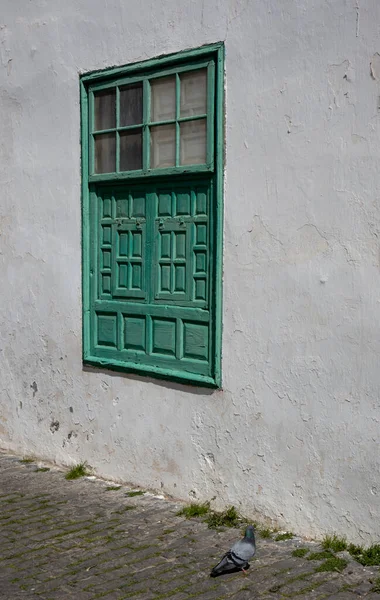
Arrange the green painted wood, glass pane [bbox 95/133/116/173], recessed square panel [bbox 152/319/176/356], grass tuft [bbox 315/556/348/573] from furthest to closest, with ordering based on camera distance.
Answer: glass pane [bbox 95/133/116/173] → recessed square panel [bbox 152/319/176/356] → the green painted wood → grass tuft [bbox 315/556/348/573]

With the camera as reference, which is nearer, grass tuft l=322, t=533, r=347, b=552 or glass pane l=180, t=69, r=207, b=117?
grass tuft l=322, t=533, r=347, b=552

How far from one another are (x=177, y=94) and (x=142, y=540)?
3110 mm

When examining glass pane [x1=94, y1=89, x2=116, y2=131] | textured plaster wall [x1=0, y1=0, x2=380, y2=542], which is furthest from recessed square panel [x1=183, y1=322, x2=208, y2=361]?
glass pane [x1=94, y1=89, x2=116, y2=131]

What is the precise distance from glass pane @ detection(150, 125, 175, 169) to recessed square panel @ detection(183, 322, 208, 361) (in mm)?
1219

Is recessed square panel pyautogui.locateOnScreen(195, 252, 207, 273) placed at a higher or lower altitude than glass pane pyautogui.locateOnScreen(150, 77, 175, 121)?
lower

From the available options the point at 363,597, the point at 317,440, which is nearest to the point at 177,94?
the point at 317,440

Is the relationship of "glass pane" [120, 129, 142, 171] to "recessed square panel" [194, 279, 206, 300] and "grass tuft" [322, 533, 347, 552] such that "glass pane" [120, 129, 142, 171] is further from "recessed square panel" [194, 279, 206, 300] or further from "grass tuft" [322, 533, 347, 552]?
"grass tuft" [322, 533, 347, 552]

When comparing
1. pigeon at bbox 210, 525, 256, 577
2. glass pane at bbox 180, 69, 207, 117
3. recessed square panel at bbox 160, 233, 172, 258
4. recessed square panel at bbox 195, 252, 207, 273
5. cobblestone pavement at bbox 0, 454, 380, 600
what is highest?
glass pane at bbox 180, 69, 207, 117

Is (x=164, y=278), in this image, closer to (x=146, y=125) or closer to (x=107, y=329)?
(x=107, y=329)

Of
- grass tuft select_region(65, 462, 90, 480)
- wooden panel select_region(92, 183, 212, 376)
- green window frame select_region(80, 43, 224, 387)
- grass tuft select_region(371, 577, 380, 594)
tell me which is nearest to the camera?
grass tuft select_region(371, 577, 380, 594)

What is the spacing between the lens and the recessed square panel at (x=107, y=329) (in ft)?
22.2

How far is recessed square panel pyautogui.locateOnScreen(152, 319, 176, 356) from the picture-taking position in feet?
20.5

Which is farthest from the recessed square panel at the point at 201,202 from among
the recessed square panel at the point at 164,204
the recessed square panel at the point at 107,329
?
the recessed square panel at the point at 107,329

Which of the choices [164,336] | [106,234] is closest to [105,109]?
[106,234]
